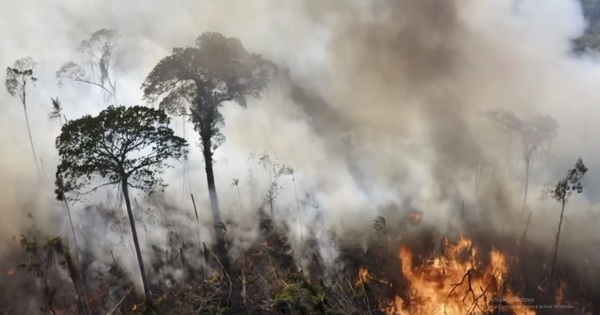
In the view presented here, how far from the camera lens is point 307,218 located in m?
28.8

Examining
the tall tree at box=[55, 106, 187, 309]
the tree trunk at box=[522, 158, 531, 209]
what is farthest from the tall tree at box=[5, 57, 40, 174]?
the tree trunk at box=[522, 158, 531, 209]

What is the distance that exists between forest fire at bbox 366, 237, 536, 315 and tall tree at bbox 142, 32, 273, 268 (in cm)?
1055

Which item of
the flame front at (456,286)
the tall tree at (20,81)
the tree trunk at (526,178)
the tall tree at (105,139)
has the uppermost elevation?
the tall tree at (20,81)

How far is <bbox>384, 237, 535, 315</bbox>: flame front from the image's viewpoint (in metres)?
24.5

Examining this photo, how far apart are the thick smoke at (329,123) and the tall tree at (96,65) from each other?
0.91 metres

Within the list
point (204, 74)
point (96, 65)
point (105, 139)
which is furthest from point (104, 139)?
point (96, 65)

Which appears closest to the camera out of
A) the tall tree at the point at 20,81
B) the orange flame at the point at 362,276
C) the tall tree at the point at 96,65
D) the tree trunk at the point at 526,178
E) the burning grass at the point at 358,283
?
the burning grass at the point at 358,283

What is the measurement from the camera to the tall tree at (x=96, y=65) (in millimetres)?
35656

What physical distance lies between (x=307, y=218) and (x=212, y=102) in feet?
27.5

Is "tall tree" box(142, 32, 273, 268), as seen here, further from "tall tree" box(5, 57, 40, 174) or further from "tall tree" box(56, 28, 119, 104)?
"tall tree" box(56, 28, 119, 104)

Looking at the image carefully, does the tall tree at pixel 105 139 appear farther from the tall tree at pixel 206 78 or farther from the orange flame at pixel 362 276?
the orange flame at pixel 362 276

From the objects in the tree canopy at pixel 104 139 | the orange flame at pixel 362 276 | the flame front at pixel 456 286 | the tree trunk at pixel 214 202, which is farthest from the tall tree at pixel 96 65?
the flame front at pixel 456 286

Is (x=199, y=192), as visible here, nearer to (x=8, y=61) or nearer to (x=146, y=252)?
(x=146, y=252)

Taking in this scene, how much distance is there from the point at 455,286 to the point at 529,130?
13.6 meters
